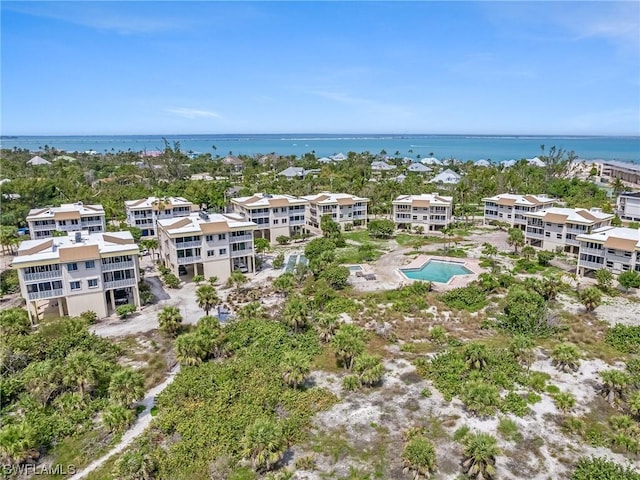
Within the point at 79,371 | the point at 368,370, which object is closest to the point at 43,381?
the point at 79,371

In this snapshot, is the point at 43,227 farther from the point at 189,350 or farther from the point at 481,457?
the point at 481,457

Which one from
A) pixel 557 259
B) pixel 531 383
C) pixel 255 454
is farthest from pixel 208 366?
pixel 557 259

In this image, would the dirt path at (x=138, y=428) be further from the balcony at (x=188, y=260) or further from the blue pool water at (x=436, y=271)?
the blue pool water at (x=436, y=271)

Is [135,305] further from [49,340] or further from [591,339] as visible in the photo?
[591,339]

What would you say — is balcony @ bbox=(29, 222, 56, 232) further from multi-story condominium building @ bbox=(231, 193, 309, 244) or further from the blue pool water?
the blue pool water

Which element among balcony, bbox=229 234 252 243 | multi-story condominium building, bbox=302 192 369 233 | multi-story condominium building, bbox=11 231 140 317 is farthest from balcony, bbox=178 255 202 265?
multi-story condominium building, bbox=302 192 369 233
